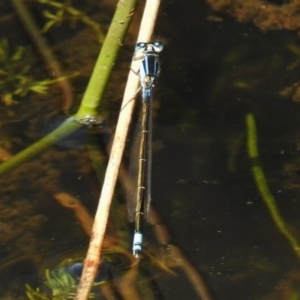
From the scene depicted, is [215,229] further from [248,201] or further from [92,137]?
[92,137]

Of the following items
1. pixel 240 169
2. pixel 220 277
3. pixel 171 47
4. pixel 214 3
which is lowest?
pixel 220 277

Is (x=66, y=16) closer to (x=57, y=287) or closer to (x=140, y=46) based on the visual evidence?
(x=140, y=46)

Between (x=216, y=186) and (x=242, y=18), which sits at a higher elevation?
(x=242, y=18)

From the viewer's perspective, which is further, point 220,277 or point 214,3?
point 214,3

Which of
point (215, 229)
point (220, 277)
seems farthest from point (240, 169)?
point (220, 277)

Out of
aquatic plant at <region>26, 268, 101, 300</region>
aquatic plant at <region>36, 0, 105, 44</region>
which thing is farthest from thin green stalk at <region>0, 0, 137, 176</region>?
aquatic plant at <region>36, 0, 105, 44</region>

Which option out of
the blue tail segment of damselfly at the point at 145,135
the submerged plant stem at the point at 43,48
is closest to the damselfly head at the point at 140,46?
the blue tail segment of damselfly at the point at 145,135

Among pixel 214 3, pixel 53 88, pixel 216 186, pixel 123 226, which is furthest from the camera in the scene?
pixel 214 3
